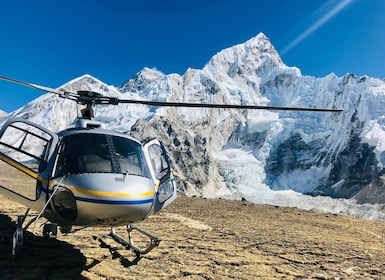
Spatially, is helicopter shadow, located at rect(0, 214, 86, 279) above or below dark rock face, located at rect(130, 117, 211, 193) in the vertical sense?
below

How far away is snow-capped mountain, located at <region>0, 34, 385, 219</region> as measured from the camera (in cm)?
13175

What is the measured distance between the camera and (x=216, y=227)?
12367mm

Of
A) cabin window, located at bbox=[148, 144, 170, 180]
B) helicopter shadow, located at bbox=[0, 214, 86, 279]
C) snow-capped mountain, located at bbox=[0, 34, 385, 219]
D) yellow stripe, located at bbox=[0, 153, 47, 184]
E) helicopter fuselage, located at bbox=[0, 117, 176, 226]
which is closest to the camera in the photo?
helicopter fuselage, located at bbox=[0, 117, 176, 226]

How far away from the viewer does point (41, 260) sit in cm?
736

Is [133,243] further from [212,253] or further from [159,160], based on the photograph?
[159,160]

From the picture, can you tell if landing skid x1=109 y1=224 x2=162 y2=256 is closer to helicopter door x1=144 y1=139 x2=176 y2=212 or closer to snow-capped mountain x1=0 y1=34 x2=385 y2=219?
helicopter door x1=144 y1=139 x2=176 y2=212

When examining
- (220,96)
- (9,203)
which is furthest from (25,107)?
(9,203)

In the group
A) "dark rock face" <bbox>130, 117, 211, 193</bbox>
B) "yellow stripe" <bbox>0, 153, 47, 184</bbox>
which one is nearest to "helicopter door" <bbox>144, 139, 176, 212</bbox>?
"yellow stripe" <bbox>0, 153, 47, 184</bbox>

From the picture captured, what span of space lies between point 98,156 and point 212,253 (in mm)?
4037

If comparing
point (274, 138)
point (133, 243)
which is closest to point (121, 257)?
point (133, 243)

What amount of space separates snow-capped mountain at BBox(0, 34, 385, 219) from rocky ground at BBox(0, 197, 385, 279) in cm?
10549

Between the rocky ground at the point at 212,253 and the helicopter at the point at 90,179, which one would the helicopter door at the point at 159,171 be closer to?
the helicopter at the point at 90,179

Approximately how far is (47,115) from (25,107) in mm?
36056

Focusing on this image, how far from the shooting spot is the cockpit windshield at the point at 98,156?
6.62 meters
